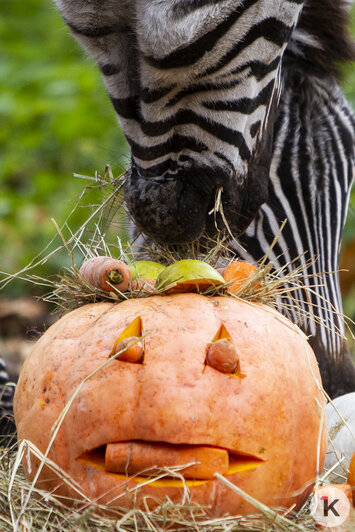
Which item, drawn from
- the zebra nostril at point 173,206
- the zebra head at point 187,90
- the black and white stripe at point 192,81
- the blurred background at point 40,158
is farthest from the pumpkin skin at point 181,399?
the blurred background at point 40,158

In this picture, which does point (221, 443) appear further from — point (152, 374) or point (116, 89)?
point (116, 89)

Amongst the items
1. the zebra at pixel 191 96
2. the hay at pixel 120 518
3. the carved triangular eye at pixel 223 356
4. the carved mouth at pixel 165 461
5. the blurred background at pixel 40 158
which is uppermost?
the zebra at pixel 191 96

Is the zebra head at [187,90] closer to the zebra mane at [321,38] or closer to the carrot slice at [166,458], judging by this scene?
the zebra mane at [321,38]

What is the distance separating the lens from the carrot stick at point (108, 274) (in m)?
1.84

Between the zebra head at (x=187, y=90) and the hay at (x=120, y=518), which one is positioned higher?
Answer: the zebra head at (x=187, y=90)

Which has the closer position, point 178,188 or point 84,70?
point 178,188

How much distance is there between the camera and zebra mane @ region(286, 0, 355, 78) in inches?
116

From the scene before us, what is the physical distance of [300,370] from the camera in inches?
70.9

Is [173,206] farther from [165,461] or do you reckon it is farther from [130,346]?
[165,461]

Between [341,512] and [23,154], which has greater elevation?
[341,512]

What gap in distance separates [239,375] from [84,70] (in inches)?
329

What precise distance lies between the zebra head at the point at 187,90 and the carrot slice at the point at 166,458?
830 millimetres

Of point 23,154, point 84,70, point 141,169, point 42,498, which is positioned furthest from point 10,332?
point 42,498

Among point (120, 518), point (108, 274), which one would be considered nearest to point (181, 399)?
point (120, 518)
